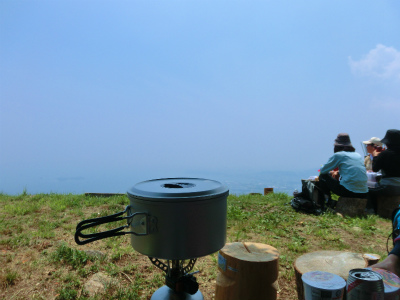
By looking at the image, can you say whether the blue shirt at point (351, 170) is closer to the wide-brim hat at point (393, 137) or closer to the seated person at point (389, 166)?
the seated person at point (389, 166)

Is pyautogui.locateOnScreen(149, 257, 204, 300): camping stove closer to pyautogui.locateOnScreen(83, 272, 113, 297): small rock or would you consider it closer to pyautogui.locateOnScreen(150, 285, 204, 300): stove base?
pyautogui.locateOnScreen(150, 285, 204, 300): stove base

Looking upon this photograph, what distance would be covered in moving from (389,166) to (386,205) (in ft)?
3.05

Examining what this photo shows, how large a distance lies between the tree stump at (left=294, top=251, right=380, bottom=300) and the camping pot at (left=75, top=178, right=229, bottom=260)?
1114mm

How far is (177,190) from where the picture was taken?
7.13ft

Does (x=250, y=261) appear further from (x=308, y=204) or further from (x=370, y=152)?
(x=370, y=152)

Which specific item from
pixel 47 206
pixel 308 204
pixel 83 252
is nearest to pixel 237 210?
pixel 308 204

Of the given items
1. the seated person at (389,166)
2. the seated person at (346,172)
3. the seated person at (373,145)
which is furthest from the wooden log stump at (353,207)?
the seated person at (373,145)

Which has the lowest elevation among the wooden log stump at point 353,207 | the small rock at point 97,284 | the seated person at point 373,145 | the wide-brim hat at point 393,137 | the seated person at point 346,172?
the small rock at point 97,284

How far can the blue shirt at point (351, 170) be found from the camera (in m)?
6.46

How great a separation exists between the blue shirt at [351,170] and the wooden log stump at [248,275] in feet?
14.8

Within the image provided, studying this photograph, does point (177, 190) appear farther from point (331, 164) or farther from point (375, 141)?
point (375, 141)

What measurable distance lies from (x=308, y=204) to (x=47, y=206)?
581 cm

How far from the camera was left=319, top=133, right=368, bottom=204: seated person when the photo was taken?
648 centimetres

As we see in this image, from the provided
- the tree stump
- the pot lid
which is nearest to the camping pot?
the pot lid
